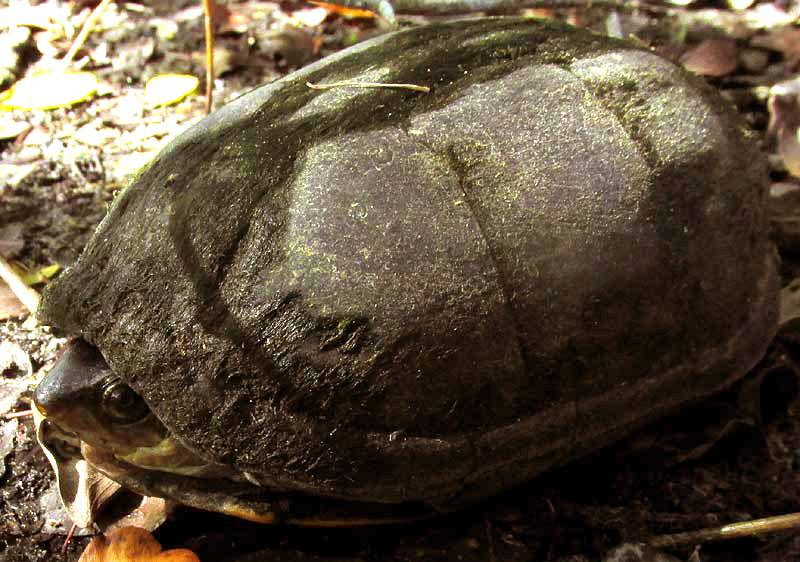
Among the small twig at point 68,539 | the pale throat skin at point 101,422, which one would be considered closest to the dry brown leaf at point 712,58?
the pale throat skin at point 101,422

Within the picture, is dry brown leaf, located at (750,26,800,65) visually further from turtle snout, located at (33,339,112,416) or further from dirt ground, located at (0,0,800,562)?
turtle snout, located at (33,339,112,416)

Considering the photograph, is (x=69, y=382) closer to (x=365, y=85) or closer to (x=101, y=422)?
(x=101, y=422)

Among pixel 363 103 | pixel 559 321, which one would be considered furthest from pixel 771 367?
pixel 363 103

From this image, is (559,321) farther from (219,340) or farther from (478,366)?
(219,340)

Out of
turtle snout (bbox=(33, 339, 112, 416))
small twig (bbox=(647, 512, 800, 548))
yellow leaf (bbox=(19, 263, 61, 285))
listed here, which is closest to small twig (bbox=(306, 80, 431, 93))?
turtle snout (bbox=(33, 339, 112, 416))

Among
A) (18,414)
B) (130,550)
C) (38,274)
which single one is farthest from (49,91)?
(130,550)

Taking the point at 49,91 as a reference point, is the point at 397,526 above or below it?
below

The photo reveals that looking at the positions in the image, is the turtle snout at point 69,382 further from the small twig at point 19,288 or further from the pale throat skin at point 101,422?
the small twig at point 19,288
